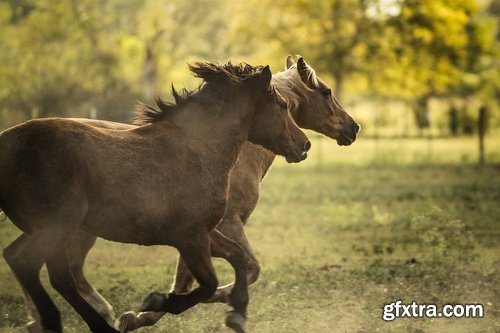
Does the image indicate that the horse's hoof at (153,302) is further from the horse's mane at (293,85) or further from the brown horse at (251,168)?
the horse's mane at (293,85)

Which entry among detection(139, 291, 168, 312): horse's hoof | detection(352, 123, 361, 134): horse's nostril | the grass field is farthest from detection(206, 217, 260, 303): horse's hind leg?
detection(352, 123, 361, 134): horse's nostril

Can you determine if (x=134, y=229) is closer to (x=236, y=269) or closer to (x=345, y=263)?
(x=236, y=269)

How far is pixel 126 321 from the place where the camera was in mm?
7141

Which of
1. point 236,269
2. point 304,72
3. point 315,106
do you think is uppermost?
point 304,72

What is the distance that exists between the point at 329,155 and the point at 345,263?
21153 mm

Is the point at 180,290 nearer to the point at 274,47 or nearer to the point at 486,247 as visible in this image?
the point at 486,247

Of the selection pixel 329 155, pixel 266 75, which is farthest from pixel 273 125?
pixel 329 155

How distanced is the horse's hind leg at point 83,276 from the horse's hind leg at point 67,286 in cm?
113

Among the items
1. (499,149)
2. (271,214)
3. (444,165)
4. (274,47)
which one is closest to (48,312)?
(271,214)

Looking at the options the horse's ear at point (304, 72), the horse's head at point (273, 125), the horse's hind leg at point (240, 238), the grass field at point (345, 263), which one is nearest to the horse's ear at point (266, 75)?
the horse's head at point (273, 125)

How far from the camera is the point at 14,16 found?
117 feet

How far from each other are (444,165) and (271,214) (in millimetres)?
10668

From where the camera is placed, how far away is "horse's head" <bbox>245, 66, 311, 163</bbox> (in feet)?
23.9

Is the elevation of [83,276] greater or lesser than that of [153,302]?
greater
